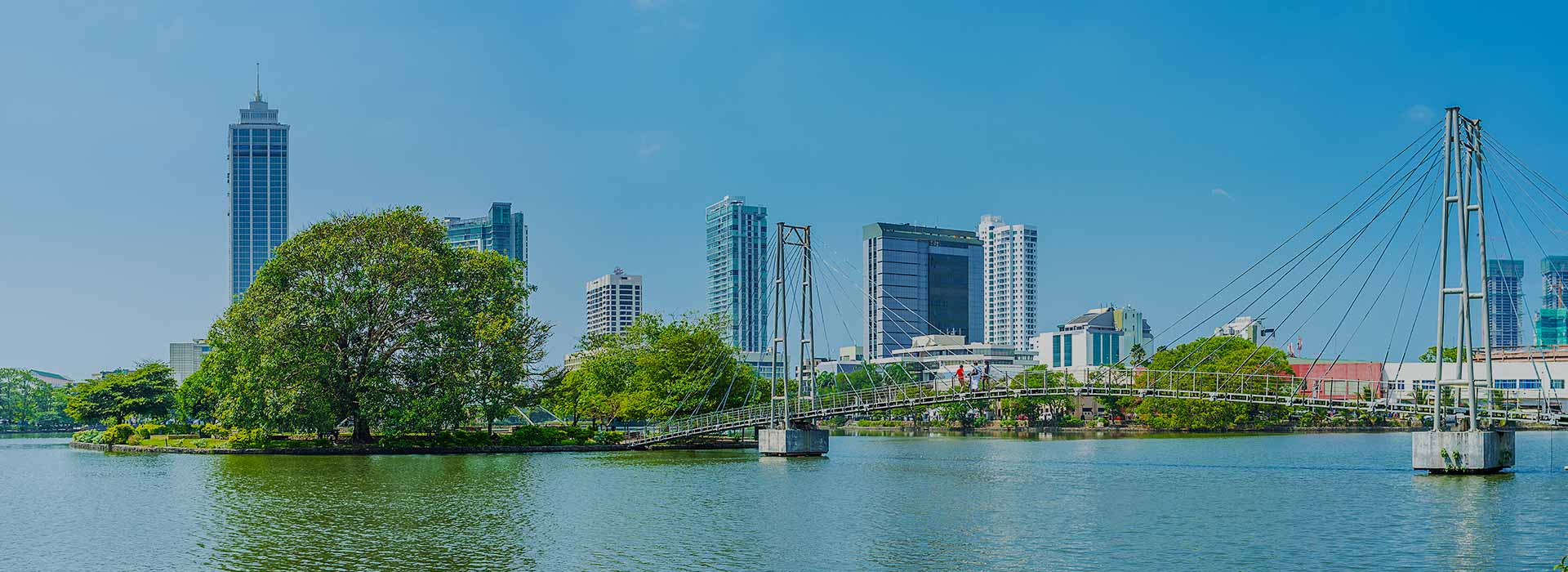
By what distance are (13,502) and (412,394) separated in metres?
26.3

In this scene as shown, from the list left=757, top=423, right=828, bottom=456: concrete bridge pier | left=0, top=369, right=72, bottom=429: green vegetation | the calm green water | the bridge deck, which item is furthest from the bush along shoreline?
left=0, top=369, right=72, bottom=429: green vegetation

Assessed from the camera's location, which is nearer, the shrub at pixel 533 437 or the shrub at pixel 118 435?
the shrub at pixel 533 437

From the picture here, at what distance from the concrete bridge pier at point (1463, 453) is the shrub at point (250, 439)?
5366cm

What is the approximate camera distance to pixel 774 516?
38.4m

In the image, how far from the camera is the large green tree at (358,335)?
221ft

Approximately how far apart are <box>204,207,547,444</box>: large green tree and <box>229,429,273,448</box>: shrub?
33.9 inches

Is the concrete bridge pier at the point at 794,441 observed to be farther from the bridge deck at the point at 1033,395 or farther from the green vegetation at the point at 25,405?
the green vegetation at the point at 25,405

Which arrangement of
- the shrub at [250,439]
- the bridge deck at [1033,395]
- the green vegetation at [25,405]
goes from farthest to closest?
the green vegetation at [25,405]
the shrub at [250,439]
the bridge deck at [1033,395]

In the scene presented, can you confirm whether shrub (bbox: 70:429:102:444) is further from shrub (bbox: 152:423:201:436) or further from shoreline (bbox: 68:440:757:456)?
shoreline (bbox: 68:440:757:456)

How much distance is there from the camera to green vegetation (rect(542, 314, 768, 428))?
7994cm

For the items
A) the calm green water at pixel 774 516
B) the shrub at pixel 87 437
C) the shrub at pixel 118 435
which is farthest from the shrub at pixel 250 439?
the shrub at pixel 87 437

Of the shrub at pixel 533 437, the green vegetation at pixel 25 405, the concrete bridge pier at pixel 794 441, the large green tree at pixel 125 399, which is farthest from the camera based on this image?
the green vegetation at pixel 25 405

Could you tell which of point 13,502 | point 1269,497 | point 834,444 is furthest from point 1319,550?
point 834,444

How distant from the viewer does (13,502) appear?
44.4 meters
